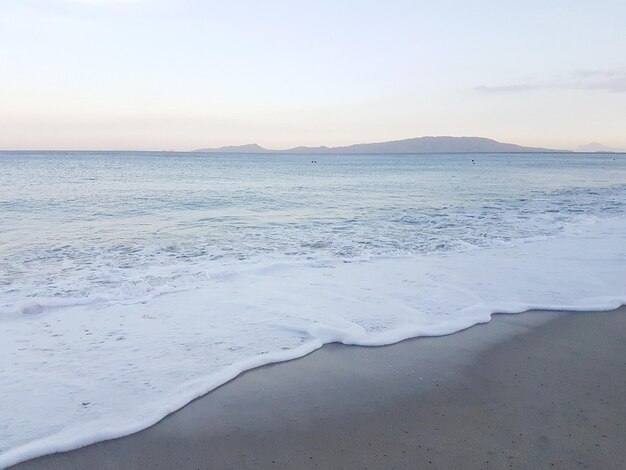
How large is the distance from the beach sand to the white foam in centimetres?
32

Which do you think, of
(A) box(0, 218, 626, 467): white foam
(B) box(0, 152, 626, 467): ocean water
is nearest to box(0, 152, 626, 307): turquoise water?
(B) box(0, 152, 626, 467): ocean water

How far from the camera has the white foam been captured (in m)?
4.20

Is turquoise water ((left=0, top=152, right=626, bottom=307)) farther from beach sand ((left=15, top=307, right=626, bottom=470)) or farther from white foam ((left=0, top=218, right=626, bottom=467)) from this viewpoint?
beach sand ((left=15, top=307, right=626, bottom=470))

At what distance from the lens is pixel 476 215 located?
56.4 feet

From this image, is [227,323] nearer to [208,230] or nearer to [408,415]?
[408,415]

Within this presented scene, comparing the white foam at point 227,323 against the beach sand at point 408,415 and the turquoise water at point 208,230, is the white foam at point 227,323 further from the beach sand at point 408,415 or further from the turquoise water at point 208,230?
Answer: the turquoise water at point 208,230

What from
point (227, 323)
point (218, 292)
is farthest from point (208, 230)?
point (227, 323)

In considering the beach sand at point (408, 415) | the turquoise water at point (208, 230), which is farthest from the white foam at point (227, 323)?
the turquoise water at point (208, 230)

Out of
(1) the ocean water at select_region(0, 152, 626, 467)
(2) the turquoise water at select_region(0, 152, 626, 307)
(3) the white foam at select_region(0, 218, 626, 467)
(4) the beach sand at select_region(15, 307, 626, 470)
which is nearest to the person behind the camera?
(4) the beach sand at select_region(15, 307, 626, 470)

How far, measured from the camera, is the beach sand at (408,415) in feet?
11.2

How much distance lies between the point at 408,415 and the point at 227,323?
308 cm

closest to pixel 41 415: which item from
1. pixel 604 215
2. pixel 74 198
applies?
pixel 604 215

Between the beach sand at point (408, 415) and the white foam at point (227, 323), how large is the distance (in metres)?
0.32

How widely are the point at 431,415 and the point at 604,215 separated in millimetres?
15783
